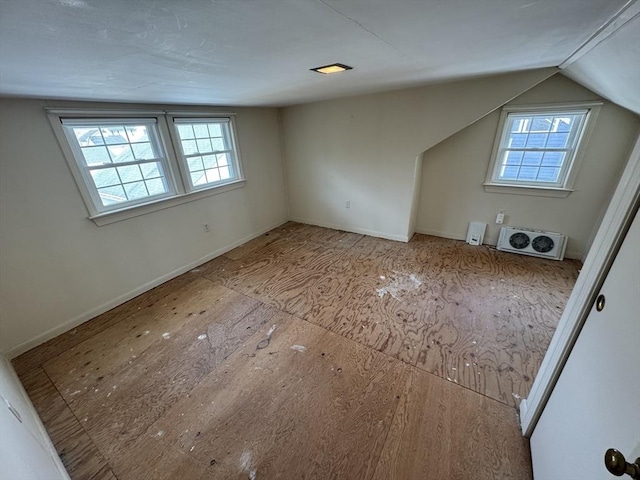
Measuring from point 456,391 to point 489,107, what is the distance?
9.51 feet

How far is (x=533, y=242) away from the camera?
3297mm

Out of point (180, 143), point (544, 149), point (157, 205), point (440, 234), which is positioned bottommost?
point (440, 234)

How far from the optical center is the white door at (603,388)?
72 cm

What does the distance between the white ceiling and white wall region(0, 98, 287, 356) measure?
46cm

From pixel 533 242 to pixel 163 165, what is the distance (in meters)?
4.72

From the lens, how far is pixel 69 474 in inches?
52.9

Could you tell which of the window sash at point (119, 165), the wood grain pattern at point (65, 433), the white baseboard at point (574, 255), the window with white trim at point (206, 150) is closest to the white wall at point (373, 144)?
the window with white trim at point (206, 150)

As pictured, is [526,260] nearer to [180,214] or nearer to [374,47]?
[374,47]

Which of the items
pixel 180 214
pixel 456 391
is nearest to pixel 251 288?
pixel 180 214

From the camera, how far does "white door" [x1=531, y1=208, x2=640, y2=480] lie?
72 cm

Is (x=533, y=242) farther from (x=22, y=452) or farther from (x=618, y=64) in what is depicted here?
(x=22, y=452)

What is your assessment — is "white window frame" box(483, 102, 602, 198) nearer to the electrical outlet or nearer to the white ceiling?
the electrical outlet

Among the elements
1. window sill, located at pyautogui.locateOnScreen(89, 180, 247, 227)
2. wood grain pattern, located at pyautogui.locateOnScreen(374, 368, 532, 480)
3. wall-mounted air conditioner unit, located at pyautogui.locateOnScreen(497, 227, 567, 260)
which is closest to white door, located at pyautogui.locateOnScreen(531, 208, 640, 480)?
wood grain pattern, located at pyautogui.locateOnScreen(374, 368, 532, 480)

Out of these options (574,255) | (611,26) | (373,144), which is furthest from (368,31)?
(574,255)
